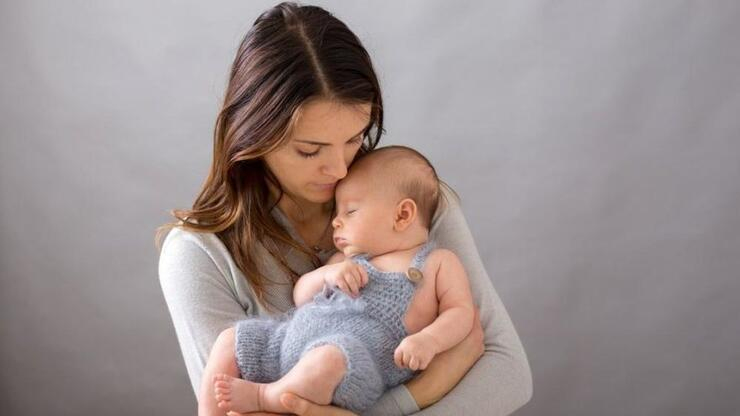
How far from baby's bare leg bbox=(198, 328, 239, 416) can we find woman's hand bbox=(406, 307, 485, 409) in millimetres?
327

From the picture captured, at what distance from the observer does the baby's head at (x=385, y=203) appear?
190 centimetres

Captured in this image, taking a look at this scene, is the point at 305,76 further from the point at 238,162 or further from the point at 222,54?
the point at 222,54

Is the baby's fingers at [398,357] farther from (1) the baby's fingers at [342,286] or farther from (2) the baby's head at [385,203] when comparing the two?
(2) the baby's head at [385,203]

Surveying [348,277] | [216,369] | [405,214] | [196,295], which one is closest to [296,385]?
[216,369]

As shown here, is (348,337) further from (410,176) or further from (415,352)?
(410,176)

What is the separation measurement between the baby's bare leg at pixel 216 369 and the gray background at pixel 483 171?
1395mm

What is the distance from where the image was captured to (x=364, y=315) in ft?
5.74

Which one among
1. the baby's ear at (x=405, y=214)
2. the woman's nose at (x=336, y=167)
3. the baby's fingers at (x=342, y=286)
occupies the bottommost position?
the baby's fingers at (x=342, y=286)

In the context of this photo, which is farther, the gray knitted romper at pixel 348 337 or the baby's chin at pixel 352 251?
the baby's chin at pixel 352 251

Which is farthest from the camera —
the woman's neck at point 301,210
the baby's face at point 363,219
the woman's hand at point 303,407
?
the woman's neck at point 301,210

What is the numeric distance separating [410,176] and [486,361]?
40 cm

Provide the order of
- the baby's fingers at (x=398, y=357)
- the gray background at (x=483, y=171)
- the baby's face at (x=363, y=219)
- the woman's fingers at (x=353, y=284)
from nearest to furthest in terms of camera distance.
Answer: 1. the baby's fingers at (x=398, y=357)
2. the woman's fingers at (x=353, y=284)
3. the baby's face at (x=363, y=219)
4. the gray background at (x=483, y=171)

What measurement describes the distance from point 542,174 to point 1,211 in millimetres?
1704

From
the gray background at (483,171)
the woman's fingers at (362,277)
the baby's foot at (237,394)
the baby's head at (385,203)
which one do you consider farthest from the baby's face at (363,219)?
the gray background at (483,171)
